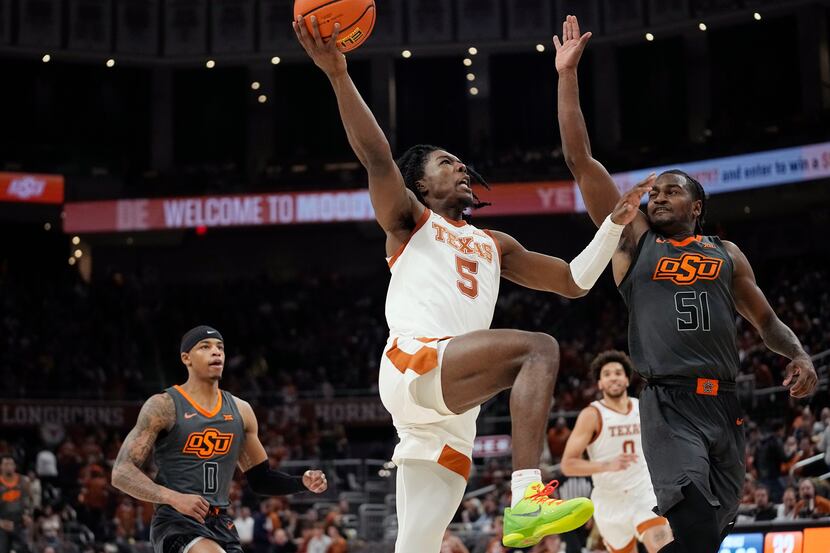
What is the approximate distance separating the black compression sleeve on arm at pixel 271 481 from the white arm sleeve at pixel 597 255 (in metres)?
2.77

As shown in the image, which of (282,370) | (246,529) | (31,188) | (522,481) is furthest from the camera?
(31,188)

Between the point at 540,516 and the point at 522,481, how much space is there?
0.23 m

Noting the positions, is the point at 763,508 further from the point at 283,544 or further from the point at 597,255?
the point at 597,255

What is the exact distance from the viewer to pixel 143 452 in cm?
740

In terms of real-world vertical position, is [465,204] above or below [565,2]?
below

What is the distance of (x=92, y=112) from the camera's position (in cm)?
3366

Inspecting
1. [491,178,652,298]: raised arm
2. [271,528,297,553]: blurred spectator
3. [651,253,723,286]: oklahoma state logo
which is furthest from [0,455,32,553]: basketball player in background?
[651,253,723,286]: oklahoma state logo

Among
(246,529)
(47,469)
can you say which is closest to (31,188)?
(47,469)

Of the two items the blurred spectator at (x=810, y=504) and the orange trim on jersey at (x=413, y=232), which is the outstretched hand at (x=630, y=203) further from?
the blurred spectator at (x=810, y=504)

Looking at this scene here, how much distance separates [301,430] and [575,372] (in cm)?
637

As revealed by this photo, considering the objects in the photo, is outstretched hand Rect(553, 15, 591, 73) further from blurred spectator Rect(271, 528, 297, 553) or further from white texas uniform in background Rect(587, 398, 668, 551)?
blurred spectator Rect(271, 528, 297, 553)

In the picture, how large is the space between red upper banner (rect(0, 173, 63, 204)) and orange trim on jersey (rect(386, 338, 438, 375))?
26.4 m

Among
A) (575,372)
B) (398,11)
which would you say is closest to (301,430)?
(575,372)

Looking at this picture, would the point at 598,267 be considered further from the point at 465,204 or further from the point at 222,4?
the point at 222,4
